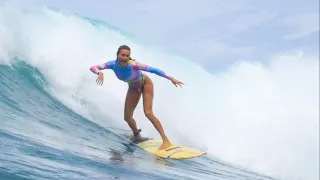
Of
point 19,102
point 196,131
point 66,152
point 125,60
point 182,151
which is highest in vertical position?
point 196,131

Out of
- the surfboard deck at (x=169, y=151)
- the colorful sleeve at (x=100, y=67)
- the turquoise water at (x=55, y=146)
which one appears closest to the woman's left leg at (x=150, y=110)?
the surfboard deck at (x=169, y=151)

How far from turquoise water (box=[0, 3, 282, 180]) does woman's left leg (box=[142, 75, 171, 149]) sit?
0.49 meters

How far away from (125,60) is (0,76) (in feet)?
12.7

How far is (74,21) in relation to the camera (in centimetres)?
2444

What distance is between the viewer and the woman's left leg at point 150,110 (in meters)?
7.96

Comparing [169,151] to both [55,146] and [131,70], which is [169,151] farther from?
[55,146]

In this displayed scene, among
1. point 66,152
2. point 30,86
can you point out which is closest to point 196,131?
point 30,86

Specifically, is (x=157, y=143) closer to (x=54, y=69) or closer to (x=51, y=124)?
(x=51, y=124)

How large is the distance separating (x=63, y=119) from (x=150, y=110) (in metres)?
2.04

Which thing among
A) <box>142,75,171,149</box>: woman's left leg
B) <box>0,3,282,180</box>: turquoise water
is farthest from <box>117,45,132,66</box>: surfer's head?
<box>0,3,282,180</box>: turquoise water

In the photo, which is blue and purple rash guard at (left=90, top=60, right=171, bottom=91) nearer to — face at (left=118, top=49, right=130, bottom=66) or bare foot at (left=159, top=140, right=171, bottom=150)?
face at (left=118, top=49, right=130, bottom=66)

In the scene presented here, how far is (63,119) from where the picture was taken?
8.88m

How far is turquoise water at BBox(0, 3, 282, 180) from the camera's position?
451 cm

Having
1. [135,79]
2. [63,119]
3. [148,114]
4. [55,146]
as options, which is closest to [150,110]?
[148,114]
